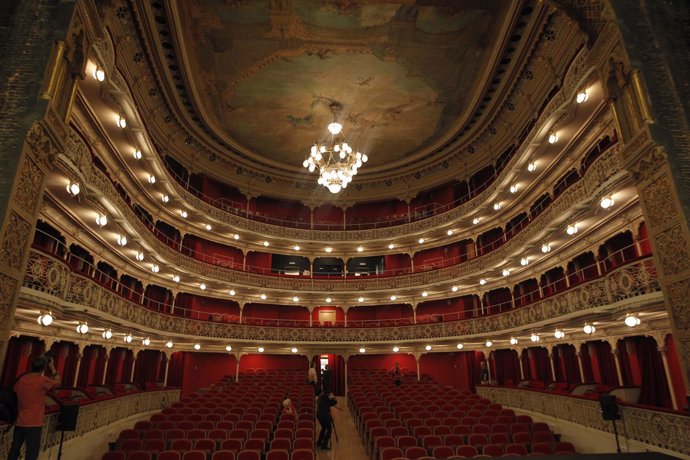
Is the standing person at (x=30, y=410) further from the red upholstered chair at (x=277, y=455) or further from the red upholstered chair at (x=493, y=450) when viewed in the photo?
the red upholstered chair at (x=493, y=450)

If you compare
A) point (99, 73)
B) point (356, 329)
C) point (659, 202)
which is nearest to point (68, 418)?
point (99, 73)

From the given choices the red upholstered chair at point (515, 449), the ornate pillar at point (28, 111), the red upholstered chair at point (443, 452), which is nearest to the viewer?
the ornate pillar at point (28, 111)

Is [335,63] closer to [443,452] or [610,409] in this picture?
[443,452]

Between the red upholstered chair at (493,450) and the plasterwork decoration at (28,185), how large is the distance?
7978 mm

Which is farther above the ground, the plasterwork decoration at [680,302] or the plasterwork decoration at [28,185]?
the plasterwork decoration at [28,185]

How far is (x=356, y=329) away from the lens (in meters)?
22.9

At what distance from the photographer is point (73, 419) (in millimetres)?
6164

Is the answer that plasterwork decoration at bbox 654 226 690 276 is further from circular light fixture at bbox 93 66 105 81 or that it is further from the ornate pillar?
circular light fixture at bbox 93 66 105 81

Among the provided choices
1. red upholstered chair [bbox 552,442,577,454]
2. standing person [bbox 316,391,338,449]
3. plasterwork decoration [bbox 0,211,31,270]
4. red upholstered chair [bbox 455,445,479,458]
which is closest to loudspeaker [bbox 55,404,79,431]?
plasterwork decoration [bbox 0,211,31,270]

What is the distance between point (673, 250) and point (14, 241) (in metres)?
8.52

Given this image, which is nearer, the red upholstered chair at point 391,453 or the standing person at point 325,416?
the red upholstered chair at point 391,453

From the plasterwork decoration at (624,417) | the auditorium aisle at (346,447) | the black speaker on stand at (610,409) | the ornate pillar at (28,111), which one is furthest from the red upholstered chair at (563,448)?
the ornate pillar at (28,111)

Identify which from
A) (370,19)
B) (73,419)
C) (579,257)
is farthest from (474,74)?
(73,419)

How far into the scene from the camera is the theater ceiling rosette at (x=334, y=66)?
13.4 meters
